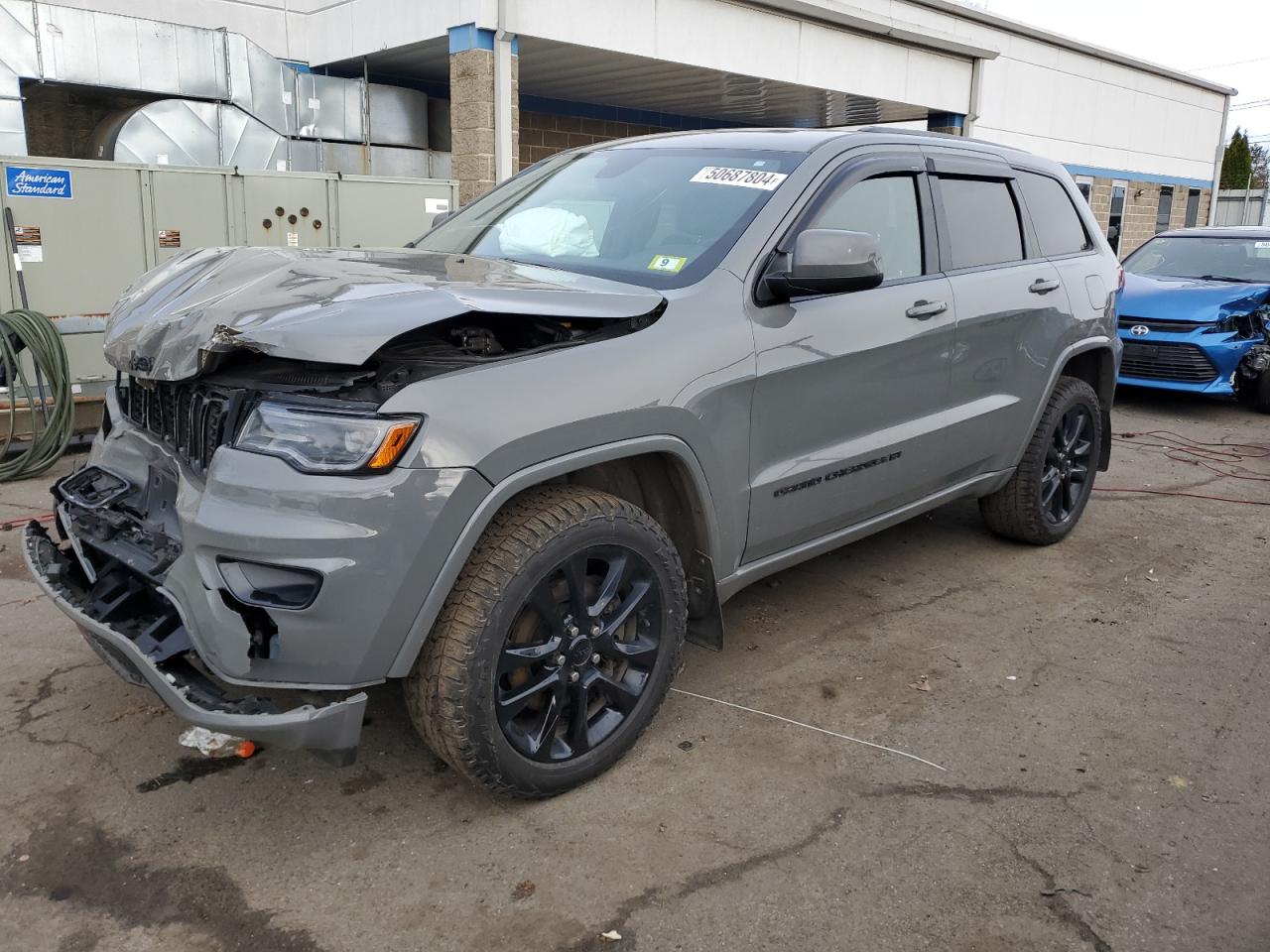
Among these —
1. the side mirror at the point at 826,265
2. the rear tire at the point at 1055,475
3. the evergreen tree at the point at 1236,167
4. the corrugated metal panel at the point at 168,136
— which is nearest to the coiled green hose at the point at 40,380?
the corrugated metal panel at the point at 168,136

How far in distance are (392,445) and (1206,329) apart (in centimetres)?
877

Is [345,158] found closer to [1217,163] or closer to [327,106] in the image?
[327,106]

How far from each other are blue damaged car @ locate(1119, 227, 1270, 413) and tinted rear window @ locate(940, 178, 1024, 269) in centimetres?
542

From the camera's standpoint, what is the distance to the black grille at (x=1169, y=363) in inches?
361

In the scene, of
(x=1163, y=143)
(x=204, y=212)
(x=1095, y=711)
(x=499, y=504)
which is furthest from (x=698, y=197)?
(x=1163, y=143)

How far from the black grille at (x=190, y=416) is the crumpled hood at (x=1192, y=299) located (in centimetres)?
878

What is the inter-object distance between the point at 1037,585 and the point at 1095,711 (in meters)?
1.30

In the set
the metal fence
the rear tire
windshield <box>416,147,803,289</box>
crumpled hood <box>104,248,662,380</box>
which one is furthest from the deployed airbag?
the metal fence

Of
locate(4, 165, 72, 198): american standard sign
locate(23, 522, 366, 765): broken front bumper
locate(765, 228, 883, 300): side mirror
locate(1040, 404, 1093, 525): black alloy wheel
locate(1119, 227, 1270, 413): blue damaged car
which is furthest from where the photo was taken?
locate(1119, 227, 1270, 413): blue damaged car

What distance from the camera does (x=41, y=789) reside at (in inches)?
119

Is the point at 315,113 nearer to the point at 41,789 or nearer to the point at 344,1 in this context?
the point at 344,1

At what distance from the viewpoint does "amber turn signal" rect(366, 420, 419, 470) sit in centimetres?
247

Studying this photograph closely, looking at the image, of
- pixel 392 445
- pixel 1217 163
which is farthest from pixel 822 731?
pixel 1217 163

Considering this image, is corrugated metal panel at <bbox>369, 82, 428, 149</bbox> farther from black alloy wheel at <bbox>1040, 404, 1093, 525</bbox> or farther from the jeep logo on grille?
the jeep logo on grille
